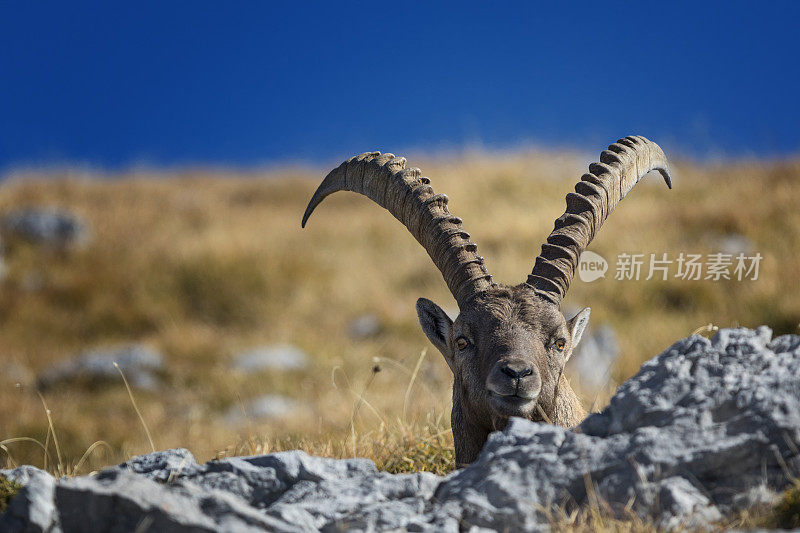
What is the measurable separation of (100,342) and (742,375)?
18.3 metres

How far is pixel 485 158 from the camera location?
29781 mm

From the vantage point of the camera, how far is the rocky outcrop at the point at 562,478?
351cm

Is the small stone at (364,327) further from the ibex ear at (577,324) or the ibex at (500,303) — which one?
the ibex ear at (577,324)

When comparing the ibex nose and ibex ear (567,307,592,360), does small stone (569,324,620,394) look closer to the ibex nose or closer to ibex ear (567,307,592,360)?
ibex ear (567,307,592,360)

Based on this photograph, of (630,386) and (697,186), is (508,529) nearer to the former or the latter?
(630,386)

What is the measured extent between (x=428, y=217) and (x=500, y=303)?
867 mm

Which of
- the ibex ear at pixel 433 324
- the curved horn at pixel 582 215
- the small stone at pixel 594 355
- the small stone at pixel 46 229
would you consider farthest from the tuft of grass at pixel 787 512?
the small stone at pixel 46 229

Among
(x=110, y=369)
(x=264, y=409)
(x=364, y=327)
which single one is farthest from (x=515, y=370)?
(x=110, y=369)

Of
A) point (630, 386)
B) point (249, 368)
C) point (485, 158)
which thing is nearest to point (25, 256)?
point (249, 368)

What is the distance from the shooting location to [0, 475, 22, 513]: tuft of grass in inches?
169

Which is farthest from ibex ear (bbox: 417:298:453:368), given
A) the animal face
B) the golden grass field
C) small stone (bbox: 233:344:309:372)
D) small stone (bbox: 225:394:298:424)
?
small stone (bbox: 233:344:309:372)

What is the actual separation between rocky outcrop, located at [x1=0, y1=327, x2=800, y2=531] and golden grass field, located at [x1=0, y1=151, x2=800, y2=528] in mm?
5683

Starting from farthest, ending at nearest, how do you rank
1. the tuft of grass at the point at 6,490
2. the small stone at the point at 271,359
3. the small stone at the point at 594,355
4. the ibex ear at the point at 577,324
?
the small stone at the point at 271,359 < the small stone at the point at 594,355 < the ibex ear at the point at 577,324 < the tuft of grass at the point at 6,490

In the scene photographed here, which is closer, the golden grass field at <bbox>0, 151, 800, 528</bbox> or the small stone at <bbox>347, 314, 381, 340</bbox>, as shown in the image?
the golden grass field at <bbox>0, 151, 800, 528</bbox>
